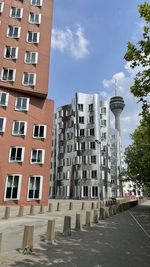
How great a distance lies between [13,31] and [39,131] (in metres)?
14.3

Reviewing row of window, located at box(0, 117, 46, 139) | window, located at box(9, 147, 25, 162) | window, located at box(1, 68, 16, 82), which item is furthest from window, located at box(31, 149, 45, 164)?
window, located at box(1, 68, 16, 82)

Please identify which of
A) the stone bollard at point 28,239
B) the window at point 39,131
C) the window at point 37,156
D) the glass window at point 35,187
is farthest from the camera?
the window at point 39,131

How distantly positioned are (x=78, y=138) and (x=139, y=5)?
52.0 m

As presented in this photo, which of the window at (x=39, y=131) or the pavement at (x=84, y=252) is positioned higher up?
the window at (x=39, y=131)

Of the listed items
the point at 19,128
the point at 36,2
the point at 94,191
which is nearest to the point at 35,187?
the point at 19,128

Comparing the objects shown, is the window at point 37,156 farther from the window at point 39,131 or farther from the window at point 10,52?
the window at point 10,52

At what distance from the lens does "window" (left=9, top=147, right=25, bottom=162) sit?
28922 millimetres

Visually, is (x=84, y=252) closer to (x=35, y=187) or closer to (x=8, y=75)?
(x=35, y=187)

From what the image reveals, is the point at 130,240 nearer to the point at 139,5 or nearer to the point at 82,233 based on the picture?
the point at 82,233

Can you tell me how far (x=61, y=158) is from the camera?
64.0 m

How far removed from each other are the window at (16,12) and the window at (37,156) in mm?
18782

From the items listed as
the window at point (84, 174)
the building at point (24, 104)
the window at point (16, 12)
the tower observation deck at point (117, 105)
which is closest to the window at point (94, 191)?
the window at point (84, 174)

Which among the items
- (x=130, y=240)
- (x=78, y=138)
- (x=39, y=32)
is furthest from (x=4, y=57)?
(x=78, y=138)

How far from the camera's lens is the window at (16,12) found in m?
33.9
